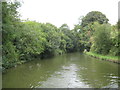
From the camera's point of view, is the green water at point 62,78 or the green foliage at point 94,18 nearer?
the green water at point 62,78

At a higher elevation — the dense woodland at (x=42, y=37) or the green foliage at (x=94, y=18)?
the green foliage at (x=94, y=18)

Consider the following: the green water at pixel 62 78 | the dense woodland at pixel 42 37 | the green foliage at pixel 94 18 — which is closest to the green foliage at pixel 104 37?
the dense woodland at pixel 42 37

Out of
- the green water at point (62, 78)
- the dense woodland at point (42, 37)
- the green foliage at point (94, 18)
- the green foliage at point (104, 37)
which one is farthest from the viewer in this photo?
the green foliage at point (94, 18)

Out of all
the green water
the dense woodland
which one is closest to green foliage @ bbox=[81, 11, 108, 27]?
the dense woodland

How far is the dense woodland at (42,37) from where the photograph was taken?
9.99 metres

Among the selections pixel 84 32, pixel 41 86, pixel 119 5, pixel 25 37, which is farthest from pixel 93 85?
pixel 84 32

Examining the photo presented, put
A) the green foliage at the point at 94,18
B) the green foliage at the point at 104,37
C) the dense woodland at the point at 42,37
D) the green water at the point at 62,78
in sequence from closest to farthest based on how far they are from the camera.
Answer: the green water at the point at 62,78 < the dense woodland at the point at 42,37 < the green foliage at the point at 104,37 < the green foliage at the point at 94,18

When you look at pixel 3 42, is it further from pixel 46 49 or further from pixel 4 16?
pixel 46 49

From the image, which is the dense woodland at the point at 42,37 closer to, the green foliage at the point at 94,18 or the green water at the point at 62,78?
the green foliage at the point at 94,18

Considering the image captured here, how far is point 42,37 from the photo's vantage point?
2527cm

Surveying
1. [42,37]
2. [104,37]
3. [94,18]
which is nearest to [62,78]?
[104,37]

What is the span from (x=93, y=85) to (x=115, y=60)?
9820 mm

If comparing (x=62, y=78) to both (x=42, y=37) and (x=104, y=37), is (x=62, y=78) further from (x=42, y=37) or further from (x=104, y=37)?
(x=42, y=37)

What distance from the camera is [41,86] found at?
847cm
